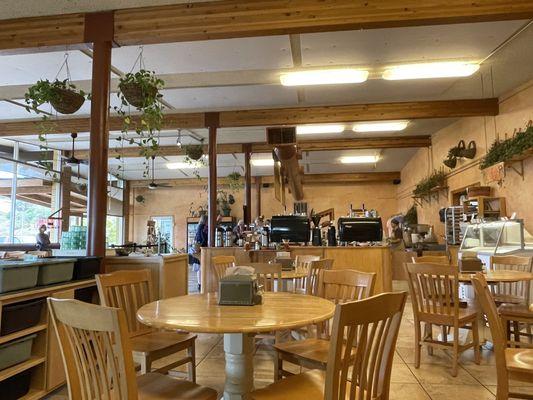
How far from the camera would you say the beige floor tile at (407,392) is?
284cm

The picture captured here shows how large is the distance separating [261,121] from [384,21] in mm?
3775

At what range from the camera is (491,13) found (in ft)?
11.2

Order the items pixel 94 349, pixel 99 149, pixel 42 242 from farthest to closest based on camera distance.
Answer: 1. pixel 42 242
2. pixel 99 149
3. pixel 94 349

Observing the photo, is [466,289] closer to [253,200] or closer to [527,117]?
[527,117]

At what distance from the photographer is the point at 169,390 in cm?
178

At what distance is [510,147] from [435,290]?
361 centimetres

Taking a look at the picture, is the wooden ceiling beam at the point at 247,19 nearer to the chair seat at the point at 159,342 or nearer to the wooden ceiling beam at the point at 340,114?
the chair seat at the point at 159,342

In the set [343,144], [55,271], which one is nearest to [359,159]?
[343,144]

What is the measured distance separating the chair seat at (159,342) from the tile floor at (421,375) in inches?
27.5

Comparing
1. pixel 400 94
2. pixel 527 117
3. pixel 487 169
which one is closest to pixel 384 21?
pixel 400 94

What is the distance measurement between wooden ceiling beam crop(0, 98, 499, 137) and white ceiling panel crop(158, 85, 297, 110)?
0.19m

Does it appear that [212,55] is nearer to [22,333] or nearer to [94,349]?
[22,333]

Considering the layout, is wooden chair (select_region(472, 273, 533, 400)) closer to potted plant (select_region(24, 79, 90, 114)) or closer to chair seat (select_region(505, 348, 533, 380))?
chair seat (select_region(505, 348, 533, 380))

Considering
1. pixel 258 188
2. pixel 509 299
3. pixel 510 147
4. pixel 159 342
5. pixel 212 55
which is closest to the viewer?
pixel 159 342
